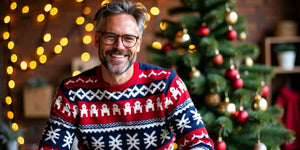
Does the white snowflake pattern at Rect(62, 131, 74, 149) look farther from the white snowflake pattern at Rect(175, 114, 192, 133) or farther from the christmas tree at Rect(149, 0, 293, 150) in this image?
the christmas tree at Rect(149, 0, 293, 150)

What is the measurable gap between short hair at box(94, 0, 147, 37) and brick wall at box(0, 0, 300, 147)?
5.55ft

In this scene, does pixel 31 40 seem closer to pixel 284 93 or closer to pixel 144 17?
pixel 144 17

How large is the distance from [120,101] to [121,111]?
0.04 m

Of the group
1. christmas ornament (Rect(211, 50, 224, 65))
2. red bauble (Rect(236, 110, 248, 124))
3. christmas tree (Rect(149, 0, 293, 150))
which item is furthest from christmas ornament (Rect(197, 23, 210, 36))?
red bauble (Rect(236, 110, 248, 124))

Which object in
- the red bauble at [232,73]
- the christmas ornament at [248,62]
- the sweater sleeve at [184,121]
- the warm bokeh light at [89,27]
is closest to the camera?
the sweater sleeve at [184,121]

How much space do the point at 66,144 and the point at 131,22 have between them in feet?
1.63

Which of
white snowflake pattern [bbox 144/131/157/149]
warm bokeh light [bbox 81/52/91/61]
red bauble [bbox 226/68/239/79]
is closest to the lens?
white snowflake pattern [bbox 144/131/157/149]

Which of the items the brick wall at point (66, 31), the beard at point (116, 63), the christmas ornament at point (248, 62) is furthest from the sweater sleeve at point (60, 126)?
the brick wall at point (66, 31)

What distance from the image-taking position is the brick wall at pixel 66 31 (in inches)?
117

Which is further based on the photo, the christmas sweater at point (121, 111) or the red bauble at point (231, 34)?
the red bauble at point (231, 34)

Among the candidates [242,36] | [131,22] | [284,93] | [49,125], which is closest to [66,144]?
[49,125]

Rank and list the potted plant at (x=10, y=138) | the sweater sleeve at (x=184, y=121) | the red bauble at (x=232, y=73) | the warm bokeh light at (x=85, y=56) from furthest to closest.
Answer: the warm bokeh light at (x=85, y=56) < the potted plant at (x=10, y=138) < the red bauble at (x=232, y=73) < the sweater sleeve at (x=184, y=121)

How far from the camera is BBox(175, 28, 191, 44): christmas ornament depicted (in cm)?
184

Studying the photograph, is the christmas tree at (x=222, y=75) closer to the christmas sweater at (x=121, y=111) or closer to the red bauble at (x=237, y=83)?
the red bauble at (x=237, y=83)
